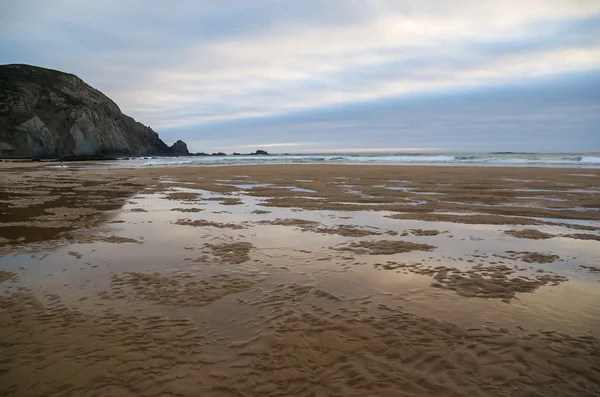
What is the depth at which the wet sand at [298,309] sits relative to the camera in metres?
3.79

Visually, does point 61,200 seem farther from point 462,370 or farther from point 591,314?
point 591,314

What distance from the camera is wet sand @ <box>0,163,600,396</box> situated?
12.4ft

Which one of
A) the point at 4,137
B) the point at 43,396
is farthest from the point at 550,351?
the point at 4,137

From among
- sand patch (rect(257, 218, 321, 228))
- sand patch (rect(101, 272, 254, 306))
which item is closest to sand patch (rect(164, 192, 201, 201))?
sand patch (rect(257, 218, 321, 228))

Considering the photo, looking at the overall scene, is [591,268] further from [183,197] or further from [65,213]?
[183,197]

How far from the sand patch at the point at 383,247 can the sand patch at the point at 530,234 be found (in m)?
3.32

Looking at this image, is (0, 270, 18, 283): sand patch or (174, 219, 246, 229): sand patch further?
(174, 219, 246, 229): sand patch

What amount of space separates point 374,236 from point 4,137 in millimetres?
98088

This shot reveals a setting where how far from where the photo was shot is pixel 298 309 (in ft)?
18.0

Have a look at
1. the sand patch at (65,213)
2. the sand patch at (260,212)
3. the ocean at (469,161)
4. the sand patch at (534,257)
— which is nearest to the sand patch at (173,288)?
the sand patch at (534,257)

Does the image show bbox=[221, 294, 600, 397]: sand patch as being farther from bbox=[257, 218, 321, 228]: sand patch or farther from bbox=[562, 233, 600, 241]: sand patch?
bbox=[562, 233, 600, 241]: sand patch

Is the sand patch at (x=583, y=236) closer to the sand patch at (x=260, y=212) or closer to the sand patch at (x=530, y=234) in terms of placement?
the sand patch at (x=530, y=234)

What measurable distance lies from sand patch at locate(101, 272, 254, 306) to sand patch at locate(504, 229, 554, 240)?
849 cm

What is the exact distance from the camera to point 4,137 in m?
78.4
